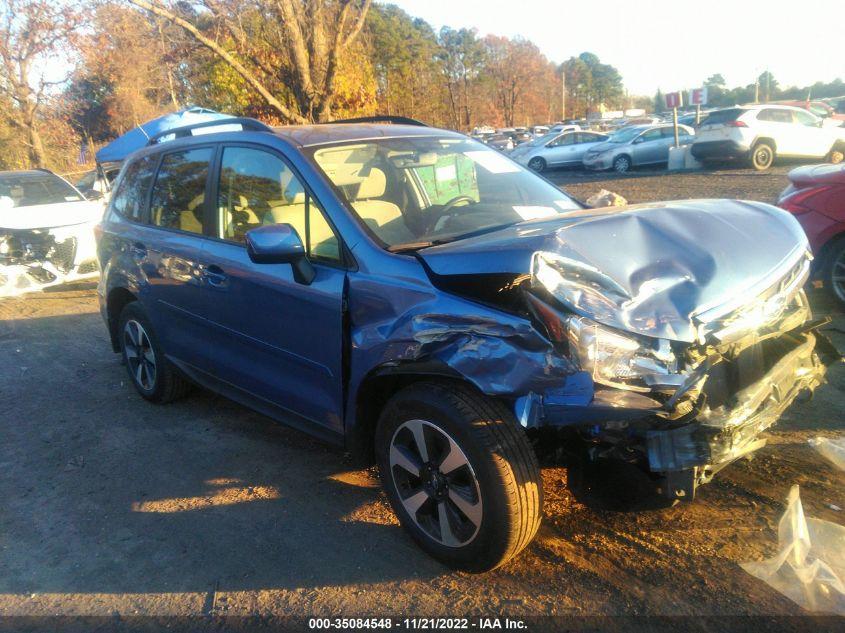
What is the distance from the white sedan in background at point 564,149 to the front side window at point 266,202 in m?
20.9

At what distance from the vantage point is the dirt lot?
2.71m

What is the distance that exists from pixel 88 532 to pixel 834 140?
19.7 meters

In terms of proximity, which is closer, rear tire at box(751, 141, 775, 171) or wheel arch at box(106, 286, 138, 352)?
wheel arch at box(106, 286, 138, 352)

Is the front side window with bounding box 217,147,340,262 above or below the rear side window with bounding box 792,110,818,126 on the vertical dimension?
below

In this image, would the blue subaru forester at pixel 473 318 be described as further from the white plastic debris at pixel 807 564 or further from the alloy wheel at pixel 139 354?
the alloy wheel at pixel 139 354

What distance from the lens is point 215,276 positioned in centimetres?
386

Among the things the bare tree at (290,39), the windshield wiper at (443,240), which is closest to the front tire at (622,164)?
the bare tree at (290,39)

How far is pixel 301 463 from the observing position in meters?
3.99

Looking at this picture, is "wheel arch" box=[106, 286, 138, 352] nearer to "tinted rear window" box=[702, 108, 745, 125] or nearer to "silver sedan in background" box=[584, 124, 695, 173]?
"tinted rear window" box=[702, 108, 745, 125]

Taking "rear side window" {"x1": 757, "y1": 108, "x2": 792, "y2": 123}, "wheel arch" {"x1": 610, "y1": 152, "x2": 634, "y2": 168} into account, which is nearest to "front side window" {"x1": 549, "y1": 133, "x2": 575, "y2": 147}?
"wheel arch" {"x1": 610, "y1": 152, "x2": 634, "y2": 168}

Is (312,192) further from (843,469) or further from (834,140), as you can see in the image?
(834,140)

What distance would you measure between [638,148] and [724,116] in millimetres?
3784

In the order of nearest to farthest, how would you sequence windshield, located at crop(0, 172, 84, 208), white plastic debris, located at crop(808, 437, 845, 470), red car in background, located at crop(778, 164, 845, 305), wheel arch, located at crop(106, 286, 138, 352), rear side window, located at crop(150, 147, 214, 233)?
1. white plastic debris, located at crop(808, 437, 845, 470)
2. rear side window, located at crop(150, 147, 214, 233)
3. wheel arch, located at crop(106, 286, 138, 352)
4. red car in background, located at crop(778, 164, 845, 305)
5. windshield, located at crop(0, 172, 84, 208)

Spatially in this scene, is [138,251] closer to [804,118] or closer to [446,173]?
[446,173]
